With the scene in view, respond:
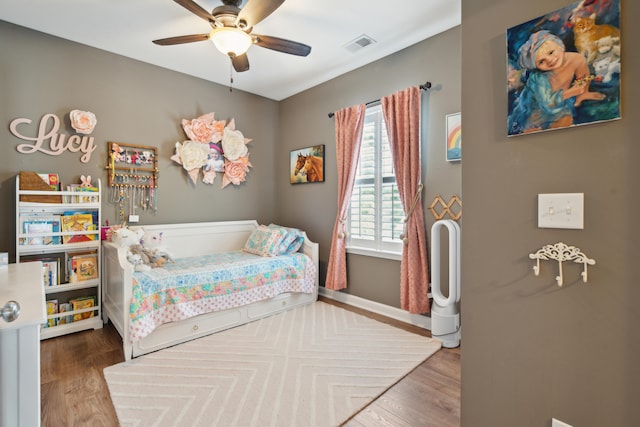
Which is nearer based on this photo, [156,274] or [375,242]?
[156,274]

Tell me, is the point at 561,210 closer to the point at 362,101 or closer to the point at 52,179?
the point at 362,101

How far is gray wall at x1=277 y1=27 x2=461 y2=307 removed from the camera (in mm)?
2684

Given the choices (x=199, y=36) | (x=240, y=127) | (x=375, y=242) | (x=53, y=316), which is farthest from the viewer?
(x=240, y=127)

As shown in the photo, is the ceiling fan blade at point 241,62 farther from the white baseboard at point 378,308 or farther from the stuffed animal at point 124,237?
the white baseboard at point 378,308

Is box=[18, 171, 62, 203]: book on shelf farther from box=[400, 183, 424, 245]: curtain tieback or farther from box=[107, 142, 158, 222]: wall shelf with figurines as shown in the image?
box=[400, 183, 424, 245]: curtain tieback

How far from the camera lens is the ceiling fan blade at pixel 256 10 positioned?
185 centimetres

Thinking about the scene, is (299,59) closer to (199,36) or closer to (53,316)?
(199,36)

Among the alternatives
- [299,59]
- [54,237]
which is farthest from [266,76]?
[54,237]

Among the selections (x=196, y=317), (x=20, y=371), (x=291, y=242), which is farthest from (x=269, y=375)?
(x=291, y=242)

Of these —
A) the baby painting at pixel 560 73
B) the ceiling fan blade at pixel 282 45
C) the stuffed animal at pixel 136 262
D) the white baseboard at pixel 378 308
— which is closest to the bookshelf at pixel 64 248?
the stuffed animal at pixel 136 262

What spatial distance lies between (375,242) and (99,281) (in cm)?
264

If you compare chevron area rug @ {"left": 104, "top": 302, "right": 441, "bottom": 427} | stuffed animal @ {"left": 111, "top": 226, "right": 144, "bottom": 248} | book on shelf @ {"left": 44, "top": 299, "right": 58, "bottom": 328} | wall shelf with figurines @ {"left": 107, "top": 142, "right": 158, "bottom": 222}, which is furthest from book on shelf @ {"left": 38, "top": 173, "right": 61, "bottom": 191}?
chevron area rug @ {"left": 104, "top": 302, "right": 441, "bottom": 427}

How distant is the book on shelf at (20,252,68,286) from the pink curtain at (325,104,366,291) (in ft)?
8.13

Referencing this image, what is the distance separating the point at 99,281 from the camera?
2809 mm
